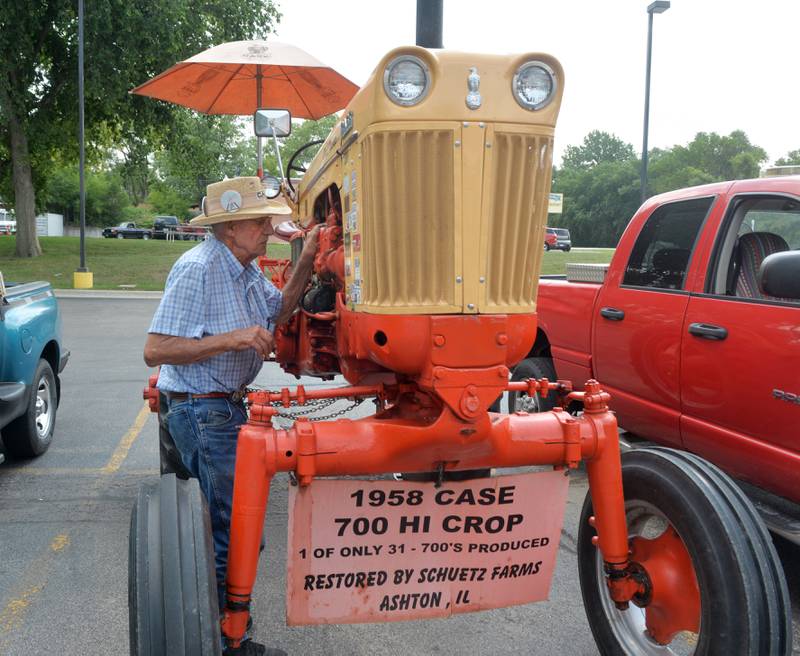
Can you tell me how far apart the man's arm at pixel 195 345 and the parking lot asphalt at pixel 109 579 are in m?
1.39

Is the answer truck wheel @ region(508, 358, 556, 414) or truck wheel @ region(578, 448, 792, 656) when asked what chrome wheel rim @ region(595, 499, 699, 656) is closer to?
truck wheel @ region(578, 448, 792, 656)

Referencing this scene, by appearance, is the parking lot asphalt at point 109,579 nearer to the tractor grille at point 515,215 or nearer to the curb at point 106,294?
the tractor grille at point 515,215

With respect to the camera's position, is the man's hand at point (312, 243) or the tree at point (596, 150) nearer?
the man's hand at point (312, 243)

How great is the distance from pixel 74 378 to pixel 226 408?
670 centimetres

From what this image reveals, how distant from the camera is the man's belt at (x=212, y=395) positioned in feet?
10.6

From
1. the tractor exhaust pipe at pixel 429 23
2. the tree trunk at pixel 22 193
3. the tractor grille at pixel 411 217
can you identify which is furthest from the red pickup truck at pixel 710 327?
the tree trunk at pixel 22 193

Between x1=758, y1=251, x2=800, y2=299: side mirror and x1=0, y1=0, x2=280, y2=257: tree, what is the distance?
73.5 ft

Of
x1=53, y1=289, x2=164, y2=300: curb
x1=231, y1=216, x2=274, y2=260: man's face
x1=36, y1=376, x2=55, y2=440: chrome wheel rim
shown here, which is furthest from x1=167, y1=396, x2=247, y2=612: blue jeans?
x1=53, y1=289, x2=164, y2=300: curb

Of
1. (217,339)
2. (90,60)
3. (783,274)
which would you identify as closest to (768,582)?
(783,274)

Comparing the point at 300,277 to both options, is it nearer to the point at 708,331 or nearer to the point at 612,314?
the point at 708,331

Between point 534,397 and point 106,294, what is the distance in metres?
15.3

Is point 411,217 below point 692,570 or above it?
above

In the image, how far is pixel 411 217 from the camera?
2486mm

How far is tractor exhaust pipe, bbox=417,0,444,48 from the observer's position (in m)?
3.25
